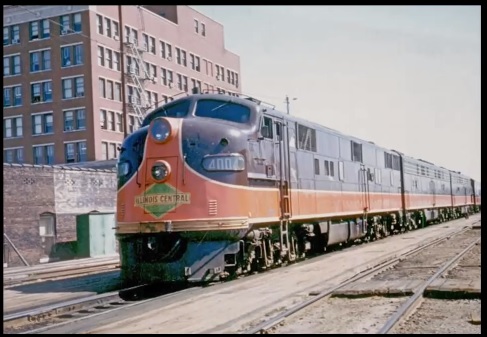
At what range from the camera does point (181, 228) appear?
12.1 m

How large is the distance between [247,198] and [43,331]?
16.9ft

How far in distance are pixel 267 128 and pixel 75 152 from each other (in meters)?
49.4

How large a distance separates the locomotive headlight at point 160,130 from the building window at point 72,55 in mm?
49455

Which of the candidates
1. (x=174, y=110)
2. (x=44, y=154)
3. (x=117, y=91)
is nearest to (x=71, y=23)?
(x=117, y=91)

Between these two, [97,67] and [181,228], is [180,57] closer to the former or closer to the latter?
[97,67]

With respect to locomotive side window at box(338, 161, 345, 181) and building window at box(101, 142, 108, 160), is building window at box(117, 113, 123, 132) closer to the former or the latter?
building window at box(101, 142, 108, 160)

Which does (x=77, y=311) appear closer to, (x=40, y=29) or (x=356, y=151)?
(x=356, y=151)

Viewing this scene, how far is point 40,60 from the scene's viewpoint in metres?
61.9

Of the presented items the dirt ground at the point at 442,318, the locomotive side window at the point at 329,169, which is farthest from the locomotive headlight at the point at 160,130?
the locomotive side window at the point at 329,169

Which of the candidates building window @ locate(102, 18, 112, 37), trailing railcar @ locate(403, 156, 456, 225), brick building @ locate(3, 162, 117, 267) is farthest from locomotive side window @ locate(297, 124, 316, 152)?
building window @ locate(102, 18, 112, 37)

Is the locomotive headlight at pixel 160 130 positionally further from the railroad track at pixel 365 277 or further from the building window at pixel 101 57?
the building window at pixel 101 57

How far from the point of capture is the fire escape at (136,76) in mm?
59312

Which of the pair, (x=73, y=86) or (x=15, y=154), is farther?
(x=15, y=154)

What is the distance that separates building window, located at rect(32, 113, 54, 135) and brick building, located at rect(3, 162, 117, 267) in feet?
109
